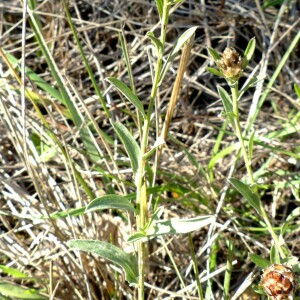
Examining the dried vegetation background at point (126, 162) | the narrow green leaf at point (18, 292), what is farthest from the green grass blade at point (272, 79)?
the narrow green leaf at point (18, 292)

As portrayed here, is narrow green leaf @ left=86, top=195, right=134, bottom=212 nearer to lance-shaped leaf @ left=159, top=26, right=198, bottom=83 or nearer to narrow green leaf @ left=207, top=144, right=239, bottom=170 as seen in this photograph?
lance-shaped leaf @ left=159, top=26, right=198, bottom=83

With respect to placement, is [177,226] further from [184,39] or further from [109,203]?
[184,39]

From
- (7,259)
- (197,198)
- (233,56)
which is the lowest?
(7,259)

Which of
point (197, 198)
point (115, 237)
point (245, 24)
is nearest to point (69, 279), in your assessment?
point (115, 237)

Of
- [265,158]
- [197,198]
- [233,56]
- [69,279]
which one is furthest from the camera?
[265,158]

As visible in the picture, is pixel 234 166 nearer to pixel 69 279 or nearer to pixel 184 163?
pixel 184 163

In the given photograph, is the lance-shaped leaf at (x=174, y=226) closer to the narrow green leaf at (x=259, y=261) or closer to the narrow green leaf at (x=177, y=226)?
the narrow green leaf at (x=177, y=226)
